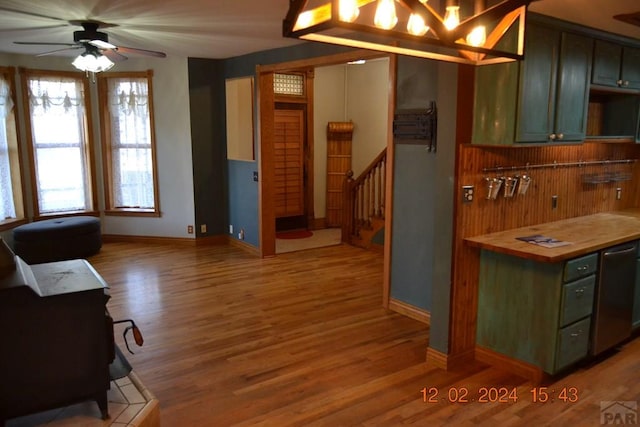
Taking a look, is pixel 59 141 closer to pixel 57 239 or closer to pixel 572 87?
pixel 57 239

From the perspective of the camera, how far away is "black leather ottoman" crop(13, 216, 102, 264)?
19.2 ft

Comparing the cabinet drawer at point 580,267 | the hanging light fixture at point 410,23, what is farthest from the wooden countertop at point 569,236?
the hanging light fixture at point 410,23

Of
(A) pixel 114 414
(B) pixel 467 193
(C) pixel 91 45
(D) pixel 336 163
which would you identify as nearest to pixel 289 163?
(D) pixel 336 163

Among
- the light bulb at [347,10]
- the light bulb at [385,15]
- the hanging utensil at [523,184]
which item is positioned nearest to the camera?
the light bulb at [347,10]

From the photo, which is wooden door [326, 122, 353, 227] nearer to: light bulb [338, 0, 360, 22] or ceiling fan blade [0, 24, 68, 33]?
ceiling fan blade [0, 24, 68, 33]

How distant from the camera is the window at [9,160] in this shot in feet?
20.3

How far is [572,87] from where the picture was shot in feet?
11.5

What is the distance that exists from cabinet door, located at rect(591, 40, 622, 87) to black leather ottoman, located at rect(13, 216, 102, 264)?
565 cm

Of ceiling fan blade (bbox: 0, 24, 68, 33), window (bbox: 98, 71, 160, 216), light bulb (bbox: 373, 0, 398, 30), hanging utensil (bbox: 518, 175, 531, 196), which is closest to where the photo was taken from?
light bulb (bbox: 373, 0, 398, 30)

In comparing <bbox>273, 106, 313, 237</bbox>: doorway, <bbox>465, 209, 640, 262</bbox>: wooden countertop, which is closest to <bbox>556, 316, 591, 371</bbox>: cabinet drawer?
<bbox>465, 209, 640, 262</bbox>: wooden countertop

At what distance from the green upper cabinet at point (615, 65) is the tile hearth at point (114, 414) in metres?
3.61

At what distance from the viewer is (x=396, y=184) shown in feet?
14.2

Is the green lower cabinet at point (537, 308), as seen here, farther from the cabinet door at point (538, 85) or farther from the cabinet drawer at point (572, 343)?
the cabinet door at point (538, 85)

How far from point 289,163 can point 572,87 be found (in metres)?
4.82
